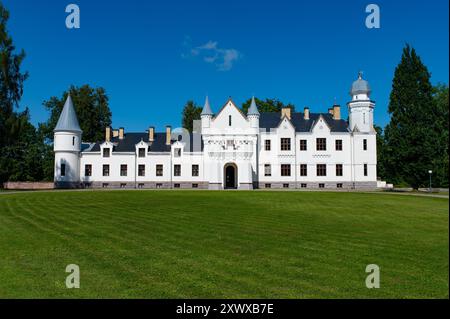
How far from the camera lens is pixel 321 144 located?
4831cm

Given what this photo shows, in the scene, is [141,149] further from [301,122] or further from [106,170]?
[301,122]

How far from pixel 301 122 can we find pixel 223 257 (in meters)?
44.4

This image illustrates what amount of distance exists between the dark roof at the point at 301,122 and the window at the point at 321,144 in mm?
→ 1734

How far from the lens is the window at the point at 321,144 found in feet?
158

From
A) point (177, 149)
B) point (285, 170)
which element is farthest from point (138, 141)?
point (285, 170)

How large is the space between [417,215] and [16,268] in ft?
42.9

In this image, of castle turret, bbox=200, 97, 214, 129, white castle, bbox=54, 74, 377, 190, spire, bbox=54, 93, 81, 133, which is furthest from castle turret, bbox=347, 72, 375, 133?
spire, bbox=54, 93, 81, 133

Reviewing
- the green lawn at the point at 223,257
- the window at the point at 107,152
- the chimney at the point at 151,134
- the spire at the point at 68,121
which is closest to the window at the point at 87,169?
the window at the point at 107,152

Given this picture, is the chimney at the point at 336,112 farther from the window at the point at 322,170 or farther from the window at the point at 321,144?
the window at the point at 322,170

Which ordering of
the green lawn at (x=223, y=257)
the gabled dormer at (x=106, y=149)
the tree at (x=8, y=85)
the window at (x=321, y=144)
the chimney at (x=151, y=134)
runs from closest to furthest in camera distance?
1. the green lawn at (x=223, y=257)
2. the tree at (x=8, y=85)
3. the window at (x=321, y=144)
4. the gabled dormer at (x=106, y=149)
5. the chimney at (x=151, y=134)

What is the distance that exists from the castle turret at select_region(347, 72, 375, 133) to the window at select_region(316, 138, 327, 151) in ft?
12.6
